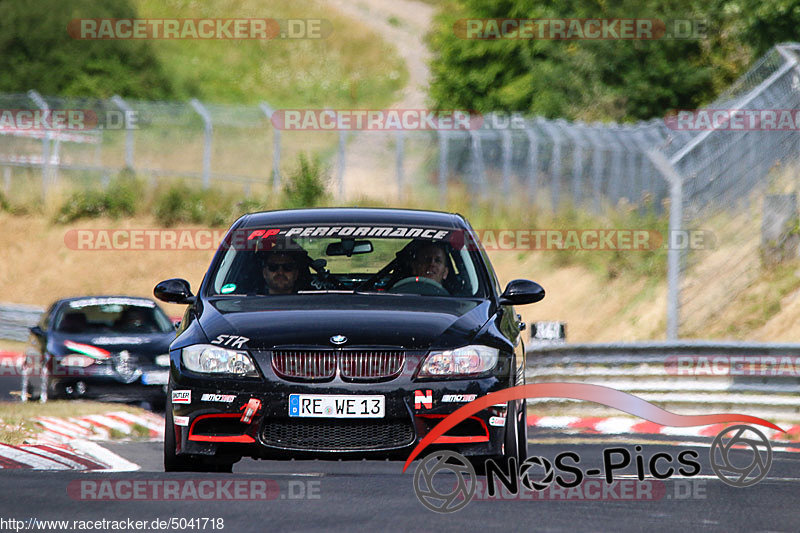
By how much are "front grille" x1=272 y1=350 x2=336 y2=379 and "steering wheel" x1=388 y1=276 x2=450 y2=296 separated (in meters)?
1.26

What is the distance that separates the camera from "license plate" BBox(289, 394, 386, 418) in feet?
26.6

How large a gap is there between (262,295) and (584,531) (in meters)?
3.03

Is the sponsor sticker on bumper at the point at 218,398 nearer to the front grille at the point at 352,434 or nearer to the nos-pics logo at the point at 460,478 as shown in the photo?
the front grille at the point at 352,434

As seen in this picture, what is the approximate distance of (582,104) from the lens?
4297cm

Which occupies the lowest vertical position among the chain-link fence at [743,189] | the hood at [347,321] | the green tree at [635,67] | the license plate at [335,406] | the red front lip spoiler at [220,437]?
the red front lip spoiler at [220,437]

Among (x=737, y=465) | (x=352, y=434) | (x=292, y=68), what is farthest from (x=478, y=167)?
(x=292, y=68)

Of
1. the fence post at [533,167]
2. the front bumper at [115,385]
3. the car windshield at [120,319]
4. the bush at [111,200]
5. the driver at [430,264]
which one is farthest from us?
the bush at [111,200]

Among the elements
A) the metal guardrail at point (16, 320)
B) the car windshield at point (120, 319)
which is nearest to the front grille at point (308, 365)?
the car windshield at point (120, 319)

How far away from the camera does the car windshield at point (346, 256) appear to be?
9.47 m

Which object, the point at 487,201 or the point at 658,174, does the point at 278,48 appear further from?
the point at 658,174

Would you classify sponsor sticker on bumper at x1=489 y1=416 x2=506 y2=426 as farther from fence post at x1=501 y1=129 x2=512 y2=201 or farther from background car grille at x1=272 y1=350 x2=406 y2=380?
fence post at x1=501 y1=129 x2=512 y2=201

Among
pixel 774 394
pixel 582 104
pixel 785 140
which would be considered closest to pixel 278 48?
pixel 582 104

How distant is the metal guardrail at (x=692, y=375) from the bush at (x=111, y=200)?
2571cm

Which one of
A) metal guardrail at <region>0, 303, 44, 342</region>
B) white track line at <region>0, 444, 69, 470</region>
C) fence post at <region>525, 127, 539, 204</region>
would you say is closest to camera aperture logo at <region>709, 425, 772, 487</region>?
white track line at <region>0, 444, 69, 470</region>
